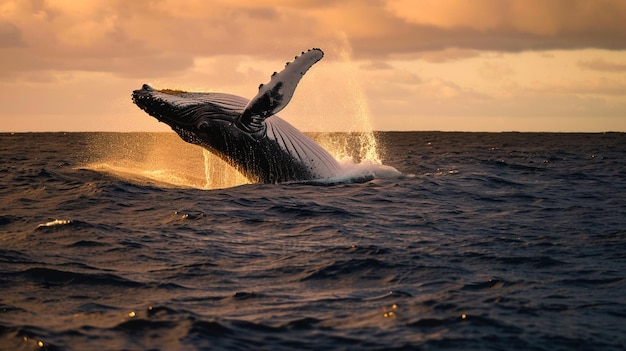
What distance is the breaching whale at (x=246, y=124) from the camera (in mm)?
15727

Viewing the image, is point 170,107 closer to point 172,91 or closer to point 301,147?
point 172,91

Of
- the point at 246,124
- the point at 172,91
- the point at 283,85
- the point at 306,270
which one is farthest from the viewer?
the point at 172,91

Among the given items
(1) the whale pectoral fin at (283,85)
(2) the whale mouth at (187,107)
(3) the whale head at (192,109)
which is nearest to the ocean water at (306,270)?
(3) the whale head at (192,109)

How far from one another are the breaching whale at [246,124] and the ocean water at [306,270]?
22.8 inches

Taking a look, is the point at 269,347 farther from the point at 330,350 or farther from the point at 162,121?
the point at 162,121

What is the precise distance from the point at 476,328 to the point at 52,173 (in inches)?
752

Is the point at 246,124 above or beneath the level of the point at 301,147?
above

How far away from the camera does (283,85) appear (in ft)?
51.0

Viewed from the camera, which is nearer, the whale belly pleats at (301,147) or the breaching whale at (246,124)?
the breaching whale at (246,124)

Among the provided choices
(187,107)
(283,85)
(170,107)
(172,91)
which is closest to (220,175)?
(172,91)

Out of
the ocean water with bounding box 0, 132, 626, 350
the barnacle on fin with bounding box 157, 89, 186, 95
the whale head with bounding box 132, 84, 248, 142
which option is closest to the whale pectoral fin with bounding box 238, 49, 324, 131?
the whale head with bounding box 132, 84, 248, 142

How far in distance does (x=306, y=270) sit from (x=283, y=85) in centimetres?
604

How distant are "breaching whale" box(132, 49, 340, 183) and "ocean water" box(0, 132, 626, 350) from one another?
579 millimetres

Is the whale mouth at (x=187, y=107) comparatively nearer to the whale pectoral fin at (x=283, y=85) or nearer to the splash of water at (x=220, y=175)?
the whale pectoral fin at (x=283, y=85)
